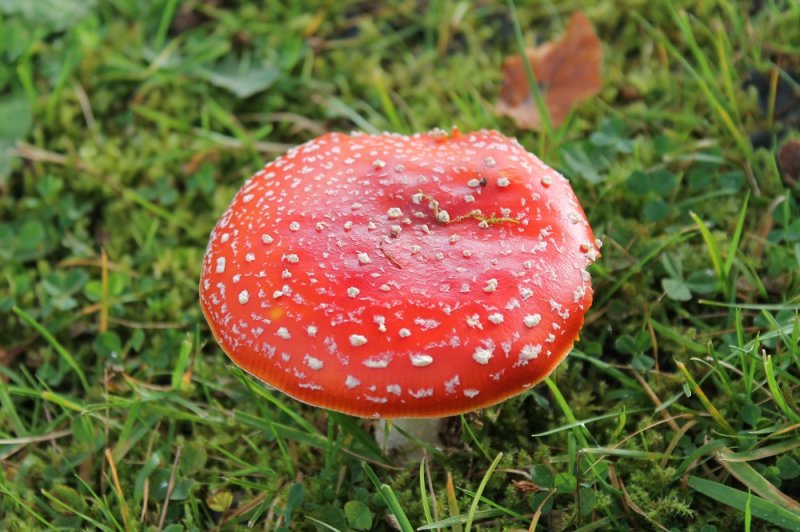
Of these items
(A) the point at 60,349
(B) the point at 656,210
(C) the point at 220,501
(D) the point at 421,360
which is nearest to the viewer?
(D) the point at 421,360

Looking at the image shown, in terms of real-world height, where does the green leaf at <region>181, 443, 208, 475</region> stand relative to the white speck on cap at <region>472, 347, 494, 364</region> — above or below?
below

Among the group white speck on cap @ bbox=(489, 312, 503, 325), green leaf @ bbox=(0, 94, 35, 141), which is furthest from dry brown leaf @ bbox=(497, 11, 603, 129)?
green leaf @ bbox=(0, 94, 35, 141)

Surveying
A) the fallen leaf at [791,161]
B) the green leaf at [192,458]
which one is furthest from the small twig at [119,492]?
the fallen leaf at [791,161]

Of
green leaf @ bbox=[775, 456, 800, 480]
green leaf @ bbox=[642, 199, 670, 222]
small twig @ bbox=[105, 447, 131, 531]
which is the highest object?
green leaf @ bbox=[642, 199, 670, 222]

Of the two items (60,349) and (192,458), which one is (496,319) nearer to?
(192,458)

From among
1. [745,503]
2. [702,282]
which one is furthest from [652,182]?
[745,503]

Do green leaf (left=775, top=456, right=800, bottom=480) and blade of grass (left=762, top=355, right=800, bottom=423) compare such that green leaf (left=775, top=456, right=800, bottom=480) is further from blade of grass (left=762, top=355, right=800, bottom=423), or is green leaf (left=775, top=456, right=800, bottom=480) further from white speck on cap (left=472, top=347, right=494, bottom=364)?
white speck on cap (left=472, top=347, right=494, bottom=364)

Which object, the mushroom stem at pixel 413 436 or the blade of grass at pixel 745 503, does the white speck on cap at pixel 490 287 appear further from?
the blade of grass at pixel 745 503
